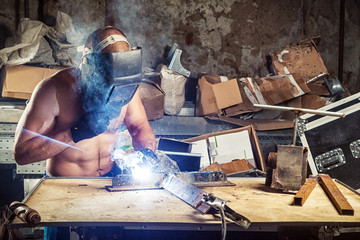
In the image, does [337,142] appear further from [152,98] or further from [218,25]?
[218,25]

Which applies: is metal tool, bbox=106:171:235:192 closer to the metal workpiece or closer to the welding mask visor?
the metal workpiece

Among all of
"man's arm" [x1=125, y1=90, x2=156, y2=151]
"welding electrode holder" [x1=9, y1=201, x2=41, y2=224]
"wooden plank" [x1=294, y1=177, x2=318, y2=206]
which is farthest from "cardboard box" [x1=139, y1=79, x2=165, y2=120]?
"welding electrode holder" [x1=9, y1=201, x2=41, y2=224]

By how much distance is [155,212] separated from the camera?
2.04 metres

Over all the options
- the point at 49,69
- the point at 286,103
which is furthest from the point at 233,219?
the point at 286,103

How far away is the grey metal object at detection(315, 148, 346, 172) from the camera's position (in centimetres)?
411

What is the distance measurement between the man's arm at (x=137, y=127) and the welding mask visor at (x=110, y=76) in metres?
0.79

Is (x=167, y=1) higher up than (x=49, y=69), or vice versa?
(x=167, y=1)

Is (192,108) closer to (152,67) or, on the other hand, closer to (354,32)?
(152,67)

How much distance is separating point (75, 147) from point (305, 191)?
180cm

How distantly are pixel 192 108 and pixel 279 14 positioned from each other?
2.29 meters

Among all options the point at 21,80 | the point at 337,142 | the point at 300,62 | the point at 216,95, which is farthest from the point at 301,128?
the point at 21,80

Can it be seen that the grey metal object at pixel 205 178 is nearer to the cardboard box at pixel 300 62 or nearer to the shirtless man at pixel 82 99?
the shirtless man at pixel 82 99

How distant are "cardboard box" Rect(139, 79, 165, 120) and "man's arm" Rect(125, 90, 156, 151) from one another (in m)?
1.00

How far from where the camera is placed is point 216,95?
16.1 ft
